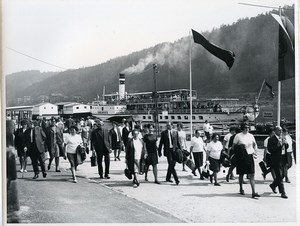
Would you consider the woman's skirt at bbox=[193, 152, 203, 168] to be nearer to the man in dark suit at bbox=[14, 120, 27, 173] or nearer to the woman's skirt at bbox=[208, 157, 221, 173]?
the woman's skirt at bbox=[208, 157, 221, 173]

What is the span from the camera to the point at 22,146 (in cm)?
768

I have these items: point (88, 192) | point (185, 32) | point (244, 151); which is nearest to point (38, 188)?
point (88, 192)

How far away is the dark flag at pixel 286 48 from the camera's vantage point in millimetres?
7062

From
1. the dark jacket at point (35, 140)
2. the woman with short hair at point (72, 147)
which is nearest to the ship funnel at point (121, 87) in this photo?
the dark jacket at point (35, 140)

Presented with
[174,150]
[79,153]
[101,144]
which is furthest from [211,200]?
[79,153]

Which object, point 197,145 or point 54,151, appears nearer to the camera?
point 197,145

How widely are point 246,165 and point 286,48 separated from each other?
335 centimetres

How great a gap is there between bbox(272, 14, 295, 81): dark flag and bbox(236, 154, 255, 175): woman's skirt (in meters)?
2.45

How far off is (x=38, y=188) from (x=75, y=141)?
1357 mm

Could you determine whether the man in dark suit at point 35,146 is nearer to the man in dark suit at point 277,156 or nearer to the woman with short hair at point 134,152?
the woman with short hair at point 134,152

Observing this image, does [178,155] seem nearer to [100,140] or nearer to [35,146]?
[100,140]

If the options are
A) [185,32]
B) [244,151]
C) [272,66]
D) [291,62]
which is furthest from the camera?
[272,66]

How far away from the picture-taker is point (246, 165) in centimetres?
604

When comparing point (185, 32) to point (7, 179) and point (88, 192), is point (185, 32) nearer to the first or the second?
point (88, 192)
